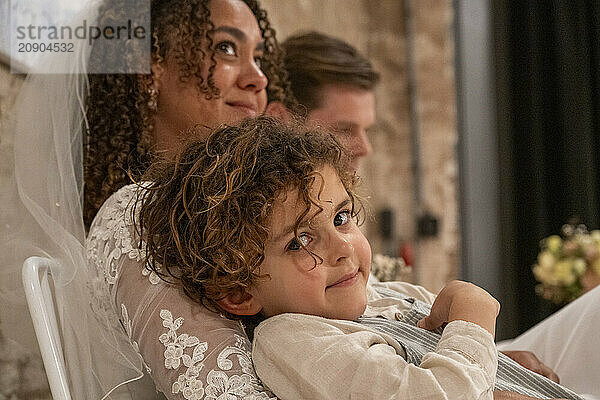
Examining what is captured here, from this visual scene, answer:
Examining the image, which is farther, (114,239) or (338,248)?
(114,239)

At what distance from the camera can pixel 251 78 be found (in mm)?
1694

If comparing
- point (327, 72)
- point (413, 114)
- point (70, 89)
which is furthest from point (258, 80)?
point (413, 114)

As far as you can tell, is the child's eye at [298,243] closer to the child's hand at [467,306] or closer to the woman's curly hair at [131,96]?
the child's hand at [467,306]

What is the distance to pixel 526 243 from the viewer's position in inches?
173

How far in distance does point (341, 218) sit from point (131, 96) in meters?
0.65

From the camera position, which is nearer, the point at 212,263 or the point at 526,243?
the point at 212,263

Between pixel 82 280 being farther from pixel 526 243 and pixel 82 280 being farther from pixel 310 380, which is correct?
pixel 526 243

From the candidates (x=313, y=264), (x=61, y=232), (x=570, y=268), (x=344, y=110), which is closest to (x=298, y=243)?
(x=313, y=264)

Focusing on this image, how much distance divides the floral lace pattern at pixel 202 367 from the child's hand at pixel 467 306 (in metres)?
0.29

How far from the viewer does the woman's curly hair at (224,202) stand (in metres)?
1.08

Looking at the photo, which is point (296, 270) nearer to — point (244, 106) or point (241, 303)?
point (241, 303)

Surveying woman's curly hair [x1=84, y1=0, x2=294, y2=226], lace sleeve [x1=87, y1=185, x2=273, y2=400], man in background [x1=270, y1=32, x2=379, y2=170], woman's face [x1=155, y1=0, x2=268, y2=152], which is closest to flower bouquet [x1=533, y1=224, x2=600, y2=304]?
man in background [x1=270, y1=32, x2=379, y2=170]

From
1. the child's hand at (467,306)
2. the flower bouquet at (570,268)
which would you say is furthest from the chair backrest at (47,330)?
the flower bouquet at (570,268)

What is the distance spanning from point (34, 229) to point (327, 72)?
128 centimetres
